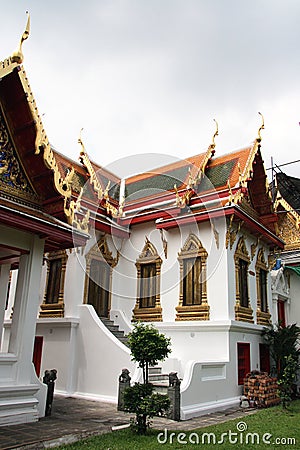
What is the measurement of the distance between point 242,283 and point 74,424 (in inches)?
222

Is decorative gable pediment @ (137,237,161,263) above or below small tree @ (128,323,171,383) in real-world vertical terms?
above

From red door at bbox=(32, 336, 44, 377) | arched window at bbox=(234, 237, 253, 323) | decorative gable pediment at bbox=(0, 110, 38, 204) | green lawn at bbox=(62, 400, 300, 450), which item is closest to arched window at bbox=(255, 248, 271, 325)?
arched window at bbox=(234, 237, 253, 323)

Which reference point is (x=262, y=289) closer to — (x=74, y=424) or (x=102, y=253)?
(x=102, y=253)

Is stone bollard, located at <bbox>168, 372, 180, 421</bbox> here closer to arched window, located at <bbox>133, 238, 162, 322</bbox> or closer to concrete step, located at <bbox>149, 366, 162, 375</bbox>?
concrete step, located at <bbox>149, 366, 162, 375</bbox>

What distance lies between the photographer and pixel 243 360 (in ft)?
31.6

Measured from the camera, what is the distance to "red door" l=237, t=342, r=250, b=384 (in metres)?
9.39

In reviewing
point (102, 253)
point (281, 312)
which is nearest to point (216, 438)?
point (102, 253)

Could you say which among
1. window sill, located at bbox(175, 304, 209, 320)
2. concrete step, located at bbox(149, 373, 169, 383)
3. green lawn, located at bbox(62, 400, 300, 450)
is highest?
window sill, located at bbox(175, 304, 209, 320)

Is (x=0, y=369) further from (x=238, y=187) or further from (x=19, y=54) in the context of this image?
(x=238, y=187)

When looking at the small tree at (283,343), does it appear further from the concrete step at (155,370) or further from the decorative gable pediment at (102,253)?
the decorative gable pediment at (102,253)

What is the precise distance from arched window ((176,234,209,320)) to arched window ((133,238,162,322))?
0.71 metres

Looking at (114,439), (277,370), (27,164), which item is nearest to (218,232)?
(277,370)

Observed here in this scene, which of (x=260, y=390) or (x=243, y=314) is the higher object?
(x=243, y=314)

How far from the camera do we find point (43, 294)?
1045 centimetres
